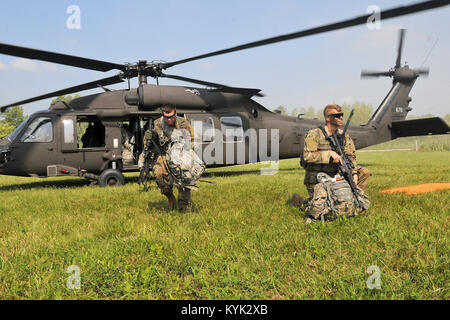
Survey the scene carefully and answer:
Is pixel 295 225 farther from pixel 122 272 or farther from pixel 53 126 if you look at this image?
pixel 53 126

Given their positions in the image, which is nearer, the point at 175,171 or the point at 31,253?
the point at 31,253

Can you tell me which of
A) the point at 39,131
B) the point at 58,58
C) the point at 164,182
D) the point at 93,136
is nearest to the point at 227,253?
the point at 164,182

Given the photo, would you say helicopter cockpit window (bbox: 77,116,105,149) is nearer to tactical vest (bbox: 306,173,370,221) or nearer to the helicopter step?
the helicopter step

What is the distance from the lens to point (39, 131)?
30.3ft

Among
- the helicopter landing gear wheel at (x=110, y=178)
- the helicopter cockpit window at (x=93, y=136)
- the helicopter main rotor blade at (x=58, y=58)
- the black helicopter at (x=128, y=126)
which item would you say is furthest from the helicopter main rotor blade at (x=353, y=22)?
the helicopter cockpit window at (x=93, y=136)

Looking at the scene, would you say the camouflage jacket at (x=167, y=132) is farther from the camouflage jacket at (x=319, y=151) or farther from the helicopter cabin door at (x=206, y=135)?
the helicopter cabin door at (x=206, y=135)

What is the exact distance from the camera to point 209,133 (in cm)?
1050

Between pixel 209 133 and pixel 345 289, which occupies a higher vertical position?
pixel 209 133

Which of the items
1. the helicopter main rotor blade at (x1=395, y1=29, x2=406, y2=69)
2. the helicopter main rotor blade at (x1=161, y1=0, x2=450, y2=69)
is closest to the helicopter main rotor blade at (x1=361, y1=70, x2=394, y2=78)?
the helicopter main rotor blade at (x1=395, y1=29, x2=406, y2=69)

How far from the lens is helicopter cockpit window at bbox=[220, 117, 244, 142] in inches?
422

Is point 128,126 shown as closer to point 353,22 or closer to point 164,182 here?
point 164,182

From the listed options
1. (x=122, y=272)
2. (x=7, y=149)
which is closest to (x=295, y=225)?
(x=122, y=272)

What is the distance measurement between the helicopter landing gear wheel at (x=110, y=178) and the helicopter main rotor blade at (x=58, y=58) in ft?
8.89

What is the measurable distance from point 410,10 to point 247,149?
7.57m
